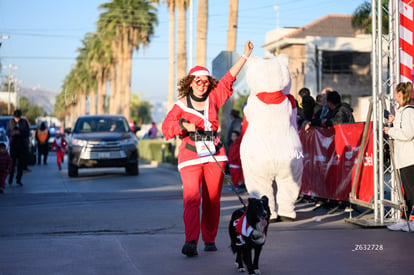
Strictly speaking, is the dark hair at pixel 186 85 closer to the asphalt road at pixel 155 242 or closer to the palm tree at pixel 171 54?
the asphalt road at pixel 155 242

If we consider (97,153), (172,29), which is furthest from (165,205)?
(172,29)

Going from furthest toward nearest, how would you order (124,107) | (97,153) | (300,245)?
1. (124,107)
2. (97,153)
3. (300,245)

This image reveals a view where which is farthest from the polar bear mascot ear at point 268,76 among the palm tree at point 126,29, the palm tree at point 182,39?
the palm tree at point 126,29

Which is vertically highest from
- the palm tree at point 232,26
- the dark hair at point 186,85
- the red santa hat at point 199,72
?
the palm tree at point 232,26

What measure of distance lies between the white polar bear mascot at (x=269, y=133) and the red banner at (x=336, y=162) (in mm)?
1202

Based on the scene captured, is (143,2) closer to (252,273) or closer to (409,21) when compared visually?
(409,21)

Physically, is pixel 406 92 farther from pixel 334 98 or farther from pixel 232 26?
pixel 232 26

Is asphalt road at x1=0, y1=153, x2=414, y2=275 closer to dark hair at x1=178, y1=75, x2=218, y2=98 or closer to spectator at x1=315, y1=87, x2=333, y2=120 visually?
spectator at x1=315, y1=87, x2=333, y2=120

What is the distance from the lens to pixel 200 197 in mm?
7086

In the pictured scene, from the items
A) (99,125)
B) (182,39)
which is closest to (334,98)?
(99,125)

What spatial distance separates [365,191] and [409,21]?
2.38 metres

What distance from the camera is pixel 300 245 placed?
7.71 metres

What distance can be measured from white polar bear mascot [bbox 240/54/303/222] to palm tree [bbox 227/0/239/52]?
57.4 ft

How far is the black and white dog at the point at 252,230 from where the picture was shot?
5852 millimetres
